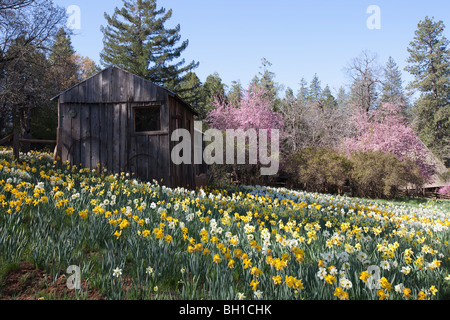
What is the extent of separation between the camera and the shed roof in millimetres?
9164

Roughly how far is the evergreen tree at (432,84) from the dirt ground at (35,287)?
3735 centimetres

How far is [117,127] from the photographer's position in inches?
368

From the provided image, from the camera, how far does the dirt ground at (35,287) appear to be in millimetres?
2246

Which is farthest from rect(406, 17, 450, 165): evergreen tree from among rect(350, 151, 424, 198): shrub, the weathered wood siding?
the weathered wood siding

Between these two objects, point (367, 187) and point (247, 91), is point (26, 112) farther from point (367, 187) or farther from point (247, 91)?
point (367, 187)

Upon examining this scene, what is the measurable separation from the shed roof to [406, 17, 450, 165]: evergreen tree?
1301 inches

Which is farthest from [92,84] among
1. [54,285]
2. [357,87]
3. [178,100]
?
[357,87]

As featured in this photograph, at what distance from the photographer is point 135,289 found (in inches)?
88.9

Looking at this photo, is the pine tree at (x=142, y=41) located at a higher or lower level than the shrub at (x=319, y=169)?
higher

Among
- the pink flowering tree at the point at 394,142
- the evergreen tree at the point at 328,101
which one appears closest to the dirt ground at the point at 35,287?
the pink flowering tree at the point at 394,142

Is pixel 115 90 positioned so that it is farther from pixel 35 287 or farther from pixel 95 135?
pixel 35 287

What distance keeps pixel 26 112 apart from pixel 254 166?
54.5 ft

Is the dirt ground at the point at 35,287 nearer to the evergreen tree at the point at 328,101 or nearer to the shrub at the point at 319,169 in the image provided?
the shrub at the point at 319,169

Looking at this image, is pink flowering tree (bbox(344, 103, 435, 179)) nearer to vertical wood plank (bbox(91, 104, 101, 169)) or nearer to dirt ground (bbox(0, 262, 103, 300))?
vertical wood plank (bbox(91, 104, 101, 169))
